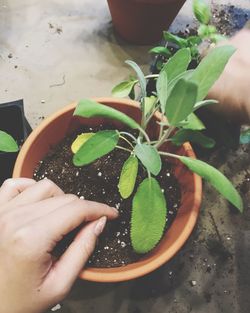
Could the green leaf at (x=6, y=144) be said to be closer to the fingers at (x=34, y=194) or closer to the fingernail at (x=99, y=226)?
the fingers at (x=34, y=194)

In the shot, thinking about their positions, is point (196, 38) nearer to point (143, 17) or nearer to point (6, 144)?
point (143, 17)

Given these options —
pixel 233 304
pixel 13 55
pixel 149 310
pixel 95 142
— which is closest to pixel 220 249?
pixel 233 304

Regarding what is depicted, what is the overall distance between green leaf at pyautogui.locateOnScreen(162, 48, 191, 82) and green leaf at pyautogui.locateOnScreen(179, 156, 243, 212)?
17 centimetres

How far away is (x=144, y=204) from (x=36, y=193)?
0.68 feet

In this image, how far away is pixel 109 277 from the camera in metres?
0.81

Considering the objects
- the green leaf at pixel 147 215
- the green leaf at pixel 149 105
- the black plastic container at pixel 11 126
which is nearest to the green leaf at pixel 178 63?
the green leaf at pixel 149 105

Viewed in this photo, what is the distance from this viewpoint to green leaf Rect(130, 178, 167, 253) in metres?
0.76

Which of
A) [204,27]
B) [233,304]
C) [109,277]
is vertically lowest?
[233,304]

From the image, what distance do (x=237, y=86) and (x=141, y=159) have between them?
0.24m

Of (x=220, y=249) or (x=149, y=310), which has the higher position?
(x=220, y=249)

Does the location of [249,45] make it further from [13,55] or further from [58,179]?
[13,55]

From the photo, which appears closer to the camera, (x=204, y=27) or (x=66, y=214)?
(x=66, y=214)

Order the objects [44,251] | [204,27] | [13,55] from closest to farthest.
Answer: [44,251] < [204,27] < [13,55]

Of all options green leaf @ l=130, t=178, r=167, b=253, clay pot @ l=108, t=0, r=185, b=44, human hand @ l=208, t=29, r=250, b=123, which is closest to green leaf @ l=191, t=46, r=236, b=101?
human hand @ l=208, t=29, r=250, b=123
